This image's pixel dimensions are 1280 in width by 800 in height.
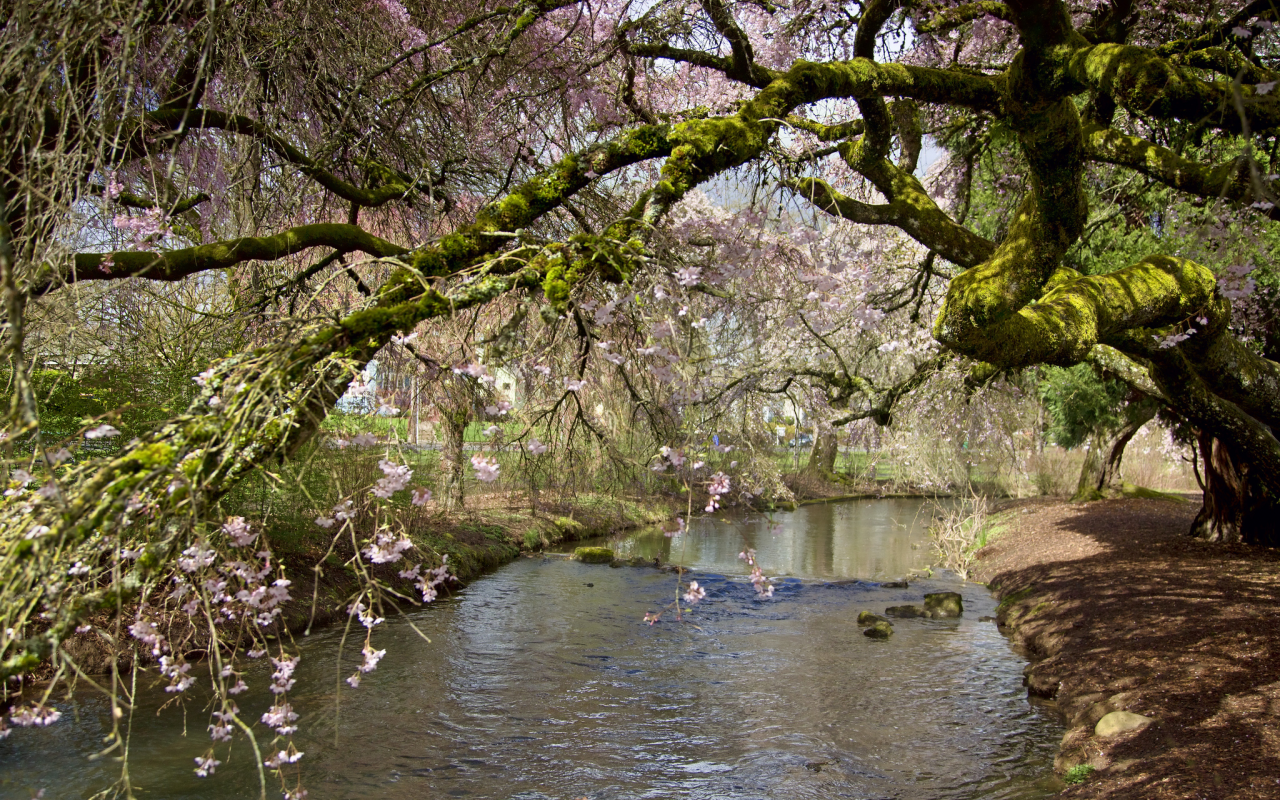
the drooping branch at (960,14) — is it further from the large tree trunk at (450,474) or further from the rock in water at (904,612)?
the large tree trunk at (450,474)

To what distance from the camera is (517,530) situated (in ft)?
44.6

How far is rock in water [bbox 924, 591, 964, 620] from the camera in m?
9.73

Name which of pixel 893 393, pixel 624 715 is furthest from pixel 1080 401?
pixel 624 715

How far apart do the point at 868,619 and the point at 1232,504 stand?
4617mm

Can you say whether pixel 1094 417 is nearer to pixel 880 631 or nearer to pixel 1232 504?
pixel 1232 504

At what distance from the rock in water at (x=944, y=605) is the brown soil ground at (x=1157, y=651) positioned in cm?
53

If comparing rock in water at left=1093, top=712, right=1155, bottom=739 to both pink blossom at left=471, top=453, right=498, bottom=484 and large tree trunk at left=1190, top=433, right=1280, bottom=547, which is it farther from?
large tree trunk at left=1190, top=433, right=1280, bottom=547

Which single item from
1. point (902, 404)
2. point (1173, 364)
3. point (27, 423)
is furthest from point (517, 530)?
point (27, 423)

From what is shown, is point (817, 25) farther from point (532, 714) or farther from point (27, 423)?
point (27, 423)

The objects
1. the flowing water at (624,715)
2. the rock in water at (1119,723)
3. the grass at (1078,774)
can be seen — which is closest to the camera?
the grass at (1078,774)

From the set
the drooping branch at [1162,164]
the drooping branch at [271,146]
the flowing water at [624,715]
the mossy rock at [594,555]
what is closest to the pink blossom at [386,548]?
the flowing water at [624,715]

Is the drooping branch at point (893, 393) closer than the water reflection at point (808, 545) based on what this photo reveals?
Yes

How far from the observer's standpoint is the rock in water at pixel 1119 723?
4.91 m

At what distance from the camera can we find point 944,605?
9.84m
